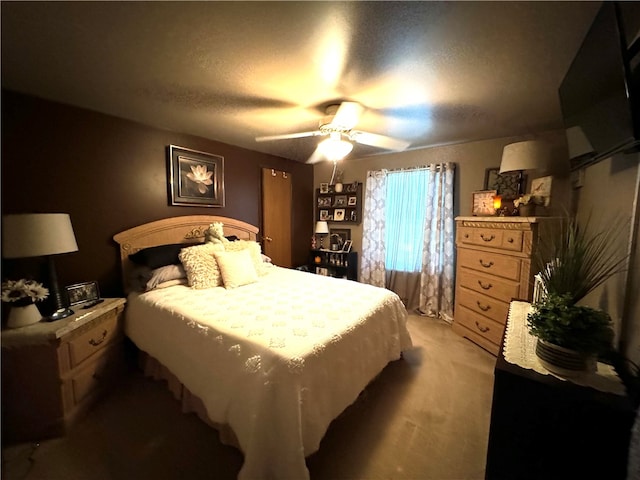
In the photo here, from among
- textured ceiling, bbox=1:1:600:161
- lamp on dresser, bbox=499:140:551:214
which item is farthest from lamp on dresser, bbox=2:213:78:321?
lamp on dresser, bbox=499:140:551:214

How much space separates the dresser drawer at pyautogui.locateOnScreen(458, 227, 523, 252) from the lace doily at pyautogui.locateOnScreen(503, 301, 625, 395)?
1013 millimetres

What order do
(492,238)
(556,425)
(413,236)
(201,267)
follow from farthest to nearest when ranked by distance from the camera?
(413,236) → (492,238) → (201,267) → (556,425)

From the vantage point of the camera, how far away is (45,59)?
4.63ft

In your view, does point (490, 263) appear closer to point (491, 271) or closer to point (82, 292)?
point (491, 271)

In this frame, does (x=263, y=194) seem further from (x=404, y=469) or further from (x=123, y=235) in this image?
(x=404, y=469)

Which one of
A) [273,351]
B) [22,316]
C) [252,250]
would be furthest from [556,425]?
[22,316]

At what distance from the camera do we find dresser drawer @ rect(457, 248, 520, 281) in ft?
7.41

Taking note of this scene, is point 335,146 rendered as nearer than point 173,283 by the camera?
Yes

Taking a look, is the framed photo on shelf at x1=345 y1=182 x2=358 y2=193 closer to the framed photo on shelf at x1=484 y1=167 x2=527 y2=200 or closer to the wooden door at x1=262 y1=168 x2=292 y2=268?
the wooden door at x1=262 y1=168 x2=292 y2=268

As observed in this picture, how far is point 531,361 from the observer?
1.06m

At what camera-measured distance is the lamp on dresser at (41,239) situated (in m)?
1.50

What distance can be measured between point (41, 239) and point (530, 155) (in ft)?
12.3

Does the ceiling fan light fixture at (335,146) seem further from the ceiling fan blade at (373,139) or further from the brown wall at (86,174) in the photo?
the brown wall at (86,174)

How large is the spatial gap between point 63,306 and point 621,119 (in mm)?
3301
